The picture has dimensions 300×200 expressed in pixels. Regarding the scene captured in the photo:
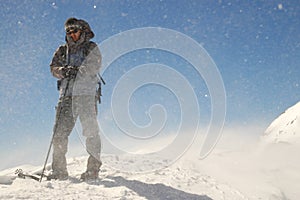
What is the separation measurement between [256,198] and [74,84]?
13.3 feet

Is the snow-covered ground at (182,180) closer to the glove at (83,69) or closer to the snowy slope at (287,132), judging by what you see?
the glove at (83,69)

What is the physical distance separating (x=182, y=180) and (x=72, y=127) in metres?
2.32

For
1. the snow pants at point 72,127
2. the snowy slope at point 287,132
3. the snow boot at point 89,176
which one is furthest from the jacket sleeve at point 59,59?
the snowy slope at point 287,132

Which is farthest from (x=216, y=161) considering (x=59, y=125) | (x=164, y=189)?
(x=59, y=125)

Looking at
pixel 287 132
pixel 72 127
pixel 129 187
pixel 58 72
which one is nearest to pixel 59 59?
pixel 58 72

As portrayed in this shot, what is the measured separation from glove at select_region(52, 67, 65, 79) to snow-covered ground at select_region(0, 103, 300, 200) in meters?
1.82

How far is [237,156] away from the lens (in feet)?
29.4

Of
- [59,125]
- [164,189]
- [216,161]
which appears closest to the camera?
[164,189]

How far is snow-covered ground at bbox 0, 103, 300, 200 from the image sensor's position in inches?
157

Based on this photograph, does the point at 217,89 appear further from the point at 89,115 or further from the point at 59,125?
the point at 59,125

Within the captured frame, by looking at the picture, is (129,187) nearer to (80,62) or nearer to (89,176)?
(89,176)

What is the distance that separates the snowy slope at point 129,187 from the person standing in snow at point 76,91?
45 cm

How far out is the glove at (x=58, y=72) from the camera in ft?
17.2

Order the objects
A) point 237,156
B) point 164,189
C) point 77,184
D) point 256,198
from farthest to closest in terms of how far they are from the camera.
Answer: point 237,156 < point 256,198 < point 164,189 < point 77,184
